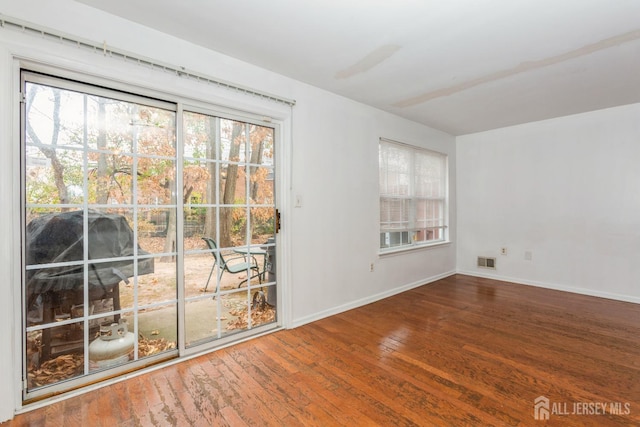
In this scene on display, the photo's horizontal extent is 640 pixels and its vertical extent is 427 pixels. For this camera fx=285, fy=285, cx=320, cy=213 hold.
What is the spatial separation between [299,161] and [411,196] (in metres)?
2.30

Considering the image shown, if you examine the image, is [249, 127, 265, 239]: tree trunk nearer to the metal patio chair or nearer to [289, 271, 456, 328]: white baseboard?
the metal patio chair

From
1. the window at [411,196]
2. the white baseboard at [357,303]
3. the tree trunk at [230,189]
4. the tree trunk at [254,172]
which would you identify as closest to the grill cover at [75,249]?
the tree trunk at [230,189]

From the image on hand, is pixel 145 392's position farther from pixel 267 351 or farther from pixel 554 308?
pixel 554 308

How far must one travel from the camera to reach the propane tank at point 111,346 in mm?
2043

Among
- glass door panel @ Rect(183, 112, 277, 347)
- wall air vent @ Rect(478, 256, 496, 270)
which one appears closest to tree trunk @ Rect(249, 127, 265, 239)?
glass door panel @ Rect(183, 112, 277, 347)

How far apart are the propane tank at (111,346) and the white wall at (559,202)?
17.2ft

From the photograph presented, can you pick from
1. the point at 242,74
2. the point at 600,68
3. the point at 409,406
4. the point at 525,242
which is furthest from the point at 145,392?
the point at 525,242

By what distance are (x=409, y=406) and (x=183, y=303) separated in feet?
6.03

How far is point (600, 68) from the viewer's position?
272 cm

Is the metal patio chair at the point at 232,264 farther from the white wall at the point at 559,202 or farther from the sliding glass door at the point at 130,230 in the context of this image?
Result: the white wall at the point at 559,202

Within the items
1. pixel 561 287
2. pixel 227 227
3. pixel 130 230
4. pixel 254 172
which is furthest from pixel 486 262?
pixel 130 230

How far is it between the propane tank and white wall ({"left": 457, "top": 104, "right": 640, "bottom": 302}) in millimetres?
5228

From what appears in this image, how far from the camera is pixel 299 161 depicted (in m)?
3.04

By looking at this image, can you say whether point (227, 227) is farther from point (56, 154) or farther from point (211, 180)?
point (56, 154)
